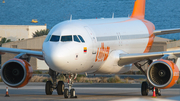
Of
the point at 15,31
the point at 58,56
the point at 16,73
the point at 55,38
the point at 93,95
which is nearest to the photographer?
the point at 58,56

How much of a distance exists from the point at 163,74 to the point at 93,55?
4.36 meters

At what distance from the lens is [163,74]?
2372 cm

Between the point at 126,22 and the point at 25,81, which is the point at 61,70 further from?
the point at 126,22

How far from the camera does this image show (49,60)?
20719 millimetres

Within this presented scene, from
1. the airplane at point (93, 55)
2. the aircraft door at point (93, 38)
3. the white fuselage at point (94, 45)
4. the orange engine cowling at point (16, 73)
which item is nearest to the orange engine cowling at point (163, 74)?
the airplane at point (93, 55)

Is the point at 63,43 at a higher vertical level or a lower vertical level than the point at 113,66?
higher

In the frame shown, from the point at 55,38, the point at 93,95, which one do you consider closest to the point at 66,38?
the point at 55,38

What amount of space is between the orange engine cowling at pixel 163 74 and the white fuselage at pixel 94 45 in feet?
8.21

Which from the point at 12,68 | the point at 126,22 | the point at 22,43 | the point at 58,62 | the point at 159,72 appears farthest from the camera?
the point at 22,43

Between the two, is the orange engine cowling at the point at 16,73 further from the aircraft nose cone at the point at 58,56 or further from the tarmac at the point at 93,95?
the aircraft nose cone at the point at 58,56

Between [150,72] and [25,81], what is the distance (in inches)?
300

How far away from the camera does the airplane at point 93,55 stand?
21203 millimetres

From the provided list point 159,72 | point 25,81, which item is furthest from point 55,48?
point 159,72

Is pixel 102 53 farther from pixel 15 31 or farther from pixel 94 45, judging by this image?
pixel 15 31
